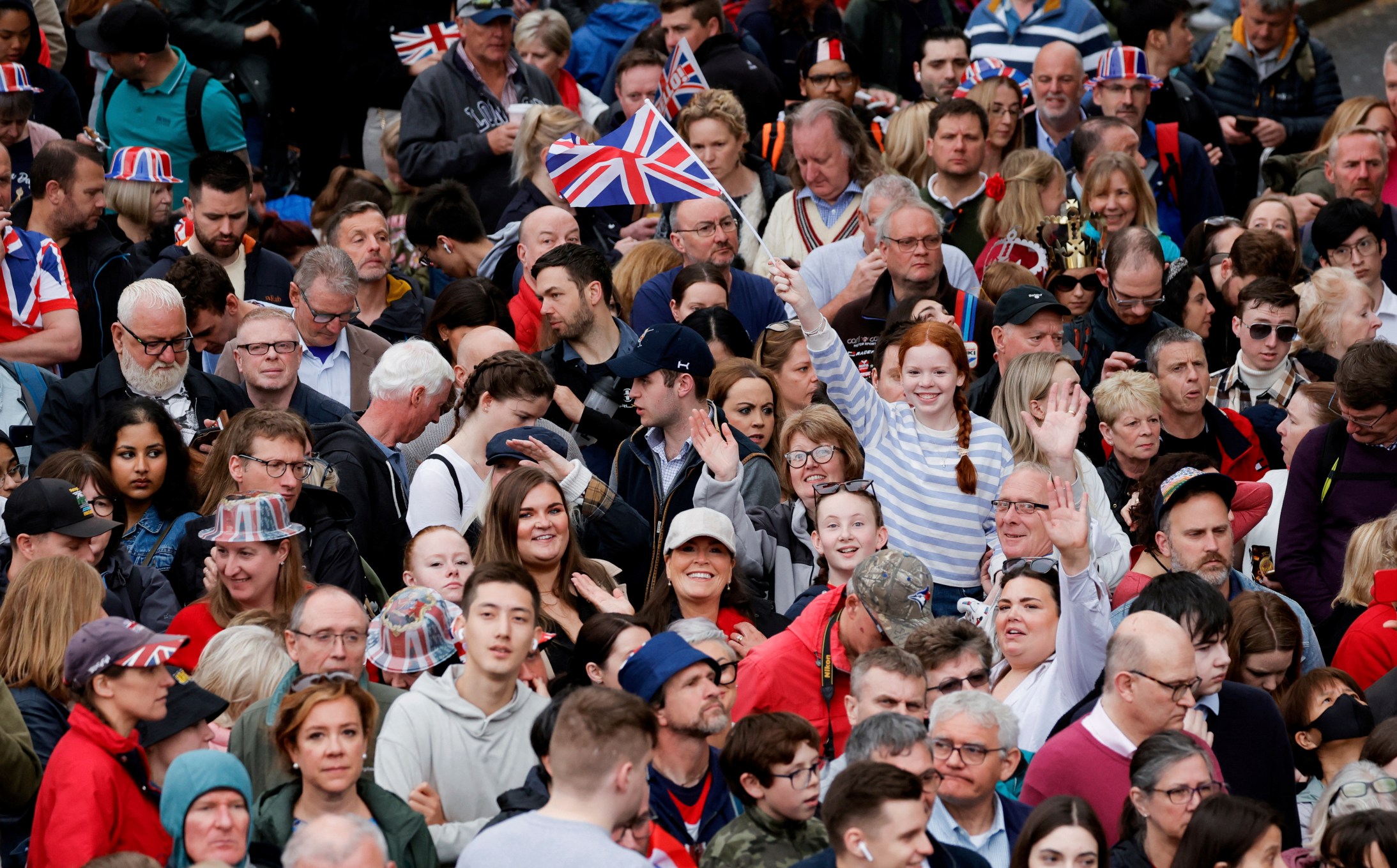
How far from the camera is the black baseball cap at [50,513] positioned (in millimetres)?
7008

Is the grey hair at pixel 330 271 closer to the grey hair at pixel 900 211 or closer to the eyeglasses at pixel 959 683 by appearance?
the grey hair at pixel 900 211

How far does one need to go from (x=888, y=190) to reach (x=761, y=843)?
5.36m

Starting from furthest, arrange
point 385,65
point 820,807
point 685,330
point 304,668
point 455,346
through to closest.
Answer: point 385,65
point 455,346
point 685,330
point 304,668
point 820,807

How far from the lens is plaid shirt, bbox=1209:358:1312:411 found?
951cm

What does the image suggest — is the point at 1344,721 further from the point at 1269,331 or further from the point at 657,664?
the point at 1269,331

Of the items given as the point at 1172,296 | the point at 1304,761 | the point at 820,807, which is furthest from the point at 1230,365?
the point at 820,807

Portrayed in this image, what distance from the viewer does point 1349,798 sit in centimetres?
608

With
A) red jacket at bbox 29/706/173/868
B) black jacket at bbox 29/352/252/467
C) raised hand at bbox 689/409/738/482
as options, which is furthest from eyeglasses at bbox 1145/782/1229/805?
black jacket at bbox 29/352/252/467

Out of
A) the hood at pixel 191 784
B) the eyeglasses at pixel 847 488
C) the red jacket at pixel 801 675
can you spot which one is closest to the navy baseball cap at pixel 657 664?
the red jacket at pixel 801 675

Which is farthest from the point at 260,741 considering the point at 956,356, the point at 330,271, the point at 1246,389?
the point at 1246,389

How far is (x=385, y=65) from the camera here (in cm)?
1339

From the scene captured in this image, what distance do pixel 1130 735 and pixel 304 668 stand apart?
2644 mm

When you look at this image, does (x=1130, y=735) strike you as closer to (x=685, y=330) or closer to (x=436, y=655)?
(x=436, y=655)

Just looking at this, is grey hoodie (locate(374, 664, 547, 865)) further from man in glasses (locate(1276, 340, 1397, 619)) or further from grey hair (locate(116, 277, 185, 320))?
man in glasses (locate(1276, 340, 1397, 619))
